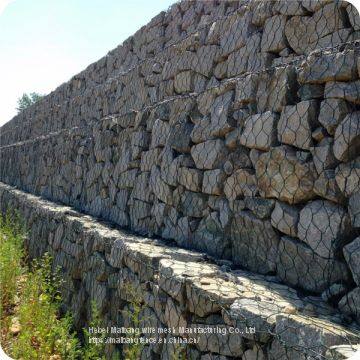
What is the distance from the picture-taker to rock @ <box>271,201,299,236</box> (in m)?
2.46

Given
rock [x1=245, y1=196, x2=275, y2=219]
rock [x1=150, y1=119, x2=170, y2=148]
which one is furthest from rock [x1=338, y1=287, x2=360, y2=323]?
rock [x1=150, y1=119, x2=170, y2=148]

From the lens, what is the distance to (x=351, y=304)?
2029mm

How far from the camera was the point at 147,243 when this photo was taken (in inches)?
138

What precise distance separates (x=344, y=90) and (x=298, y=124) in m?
0.33

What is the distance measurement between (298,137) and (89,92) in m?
6.13

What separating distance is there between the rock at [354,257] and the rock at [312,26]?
1.57 metres

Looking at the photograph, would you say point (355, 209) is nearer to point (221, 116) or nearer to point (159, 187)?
point (221, 116)

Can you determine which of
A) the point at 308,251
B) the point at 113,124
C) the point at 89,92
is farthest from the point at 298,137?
the point at 89,92

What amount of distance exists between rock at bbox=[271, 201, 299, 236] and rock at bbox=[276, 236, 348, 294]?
54mm

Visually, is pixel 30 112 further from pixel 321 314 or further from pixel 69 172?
pixel 321 314

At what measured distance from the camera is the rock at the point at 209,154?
3.17m

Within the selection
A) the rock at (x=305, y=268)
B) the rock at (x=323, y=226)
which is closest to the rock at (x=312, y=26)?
the rock at (x=323, y=226)

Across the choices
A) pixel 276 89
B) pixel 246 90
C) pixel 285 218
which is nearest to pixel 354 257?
pixel 285 218

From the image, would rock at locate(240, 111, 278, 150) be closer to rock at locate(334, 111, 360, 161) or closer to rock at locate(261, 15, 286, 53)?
rock at locate(334, 111, 360, 161)
